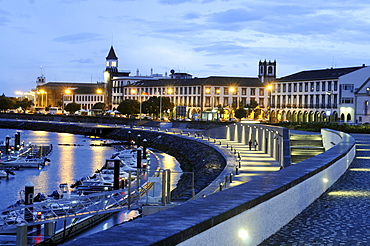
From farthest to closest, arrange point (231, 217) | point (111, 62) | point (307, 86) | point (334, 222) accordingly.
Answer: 1. point (111, 62)
2. point (307, 86)
3. point (334, 222)
4. point (231, 217)

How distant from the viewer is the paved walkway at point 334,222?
27.9ft

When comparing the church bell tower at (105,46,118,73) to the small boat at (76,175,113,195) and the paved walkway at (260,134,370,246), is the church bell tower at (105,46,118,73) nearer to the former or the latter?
the small boat at (76,175,113,195)

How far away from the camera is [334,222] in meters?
9.77

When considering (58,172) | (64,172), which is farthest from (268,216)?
(58,172)

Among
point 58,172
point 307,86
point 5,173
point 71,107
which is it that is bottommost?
point 58,172

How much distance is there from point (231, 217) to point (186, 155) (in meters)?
57.4

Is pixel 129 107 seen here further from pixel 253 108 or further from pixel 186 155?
pixel 186 155

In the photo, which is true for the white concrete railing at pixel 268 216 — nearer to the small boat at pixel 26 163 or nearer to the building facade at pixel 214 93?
the small boat at pixel 26 163

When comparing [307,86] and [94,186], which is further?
[307,86]

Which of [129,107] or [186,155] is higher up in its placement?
[129,107]

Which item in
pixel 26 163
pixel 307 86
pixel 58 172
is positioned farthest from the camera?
pixel 307 86

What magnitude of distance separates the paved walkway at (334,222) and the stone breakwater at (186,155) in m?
5.16

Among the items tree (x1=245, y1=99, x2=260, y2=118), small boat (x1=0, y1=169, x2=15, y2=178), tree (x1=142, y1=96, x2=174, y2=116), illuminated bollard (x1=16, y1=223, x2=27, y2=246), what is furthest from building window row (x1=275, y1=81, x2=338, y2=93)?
illuminated bollard (x1=16, y1=223, x2=27, y2=246)

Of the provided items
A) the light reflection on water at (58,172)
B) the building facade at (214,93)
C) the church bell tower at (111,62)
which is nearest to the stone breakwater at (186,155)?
the light reflection on water at (58,172)
